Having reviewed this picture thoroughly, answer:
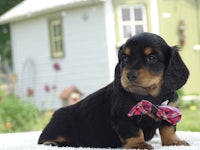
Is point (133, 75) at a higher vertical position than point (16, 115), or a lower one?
higher

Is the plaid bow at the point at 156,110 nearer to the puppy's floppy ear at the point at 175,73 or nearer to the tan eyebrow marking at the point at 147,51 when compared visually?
the puppy's floppy ear at the point at 175,73

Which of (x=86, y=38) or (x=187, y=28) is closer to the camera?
(x=187, y=28)

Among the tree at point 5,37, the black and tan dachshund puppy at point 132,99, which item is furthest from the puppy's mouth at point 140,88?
the tree at point 5,37

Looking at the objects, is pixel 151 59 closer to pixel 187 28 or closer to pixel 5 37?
pixel 187 28

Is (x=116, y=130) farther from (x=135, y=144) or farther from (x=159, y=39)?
(x=159, y=39)

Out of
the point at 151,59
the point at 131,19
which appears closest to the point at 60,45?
the point at 131,19

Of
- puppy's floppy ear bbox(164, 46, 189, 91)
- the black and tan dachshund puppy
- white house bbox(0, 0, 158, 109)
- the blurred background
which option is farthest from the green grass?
puppy's floppy ear bbox(164, 46, 189, 91)

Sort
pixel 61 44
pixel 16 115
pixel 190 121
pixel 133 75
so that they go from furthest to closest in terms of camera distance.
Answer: pixel 61 44 < pixel 190 121 < pixel 16 115 < pixel 133 75

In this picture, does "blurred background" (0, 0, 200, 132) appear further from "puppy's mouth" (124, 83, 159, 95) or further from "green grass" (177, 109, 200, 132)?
"puppy's mouth" (124, 83, 159, 95)

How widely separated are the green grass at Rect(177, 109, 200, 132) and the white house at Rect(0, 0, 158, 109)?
60.8 inches

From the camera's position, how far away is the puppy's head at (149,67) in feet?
7.00

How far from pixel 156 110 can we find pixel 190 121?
369cm

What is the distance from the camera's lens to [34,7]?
32.4 feet

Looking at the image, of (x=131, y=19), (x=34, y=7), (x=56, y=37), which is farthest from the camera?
(x=34, y=7)
